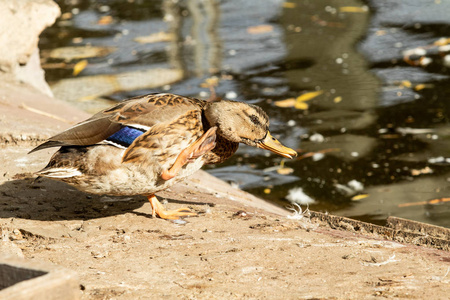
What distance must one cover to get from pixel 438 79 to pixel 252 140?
4440 mm

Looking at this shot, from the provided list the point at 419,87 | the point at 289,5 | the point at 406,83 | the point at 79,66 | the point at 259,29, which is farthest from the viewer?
the point at 289,5

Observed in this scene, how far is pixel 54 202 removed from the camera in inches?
167

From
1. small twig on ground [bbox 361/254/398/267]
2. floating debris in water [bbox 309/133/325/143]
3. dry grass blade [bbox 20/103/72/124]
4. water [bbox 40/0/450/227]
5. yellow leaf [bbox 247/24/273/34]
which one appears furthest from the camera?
yellow leaf [bbox 247/24/273/34]

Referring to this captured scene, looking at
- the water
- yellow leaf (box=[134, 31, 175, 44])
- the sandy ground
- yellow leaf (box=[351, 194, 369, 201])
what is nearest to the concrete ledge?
the sandy ground

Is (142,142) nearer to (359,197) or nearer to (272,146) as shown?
(272,146)

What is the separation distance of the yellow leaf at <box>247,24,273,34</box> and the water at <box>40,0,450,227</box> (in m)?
0.02

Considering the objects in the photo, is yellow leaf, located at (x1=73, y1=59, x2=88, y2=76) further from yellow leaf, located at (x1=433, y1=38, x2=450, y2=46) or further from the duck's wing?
the duck's wing

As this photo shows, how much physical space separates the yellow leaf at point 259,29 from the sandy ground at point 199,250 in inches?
216

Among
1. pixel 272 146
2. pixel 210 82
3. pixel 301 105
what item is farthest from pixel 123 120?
pixel 210 82

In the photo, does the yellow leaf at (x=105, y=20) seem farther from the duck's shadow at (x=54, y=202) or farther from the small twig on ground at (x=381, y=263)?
the small twig on ground at (x=381, y=263)

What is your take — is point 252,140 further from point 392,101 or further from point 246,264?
point 392,101

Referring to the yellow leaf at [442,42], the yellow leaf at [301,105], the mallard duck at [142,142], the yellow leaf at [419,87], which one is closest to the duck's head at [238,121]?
the mallard duck at [142,142]

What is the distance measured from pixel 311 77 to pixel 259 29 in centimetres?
214

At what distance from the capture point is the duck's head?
3.76 meters
